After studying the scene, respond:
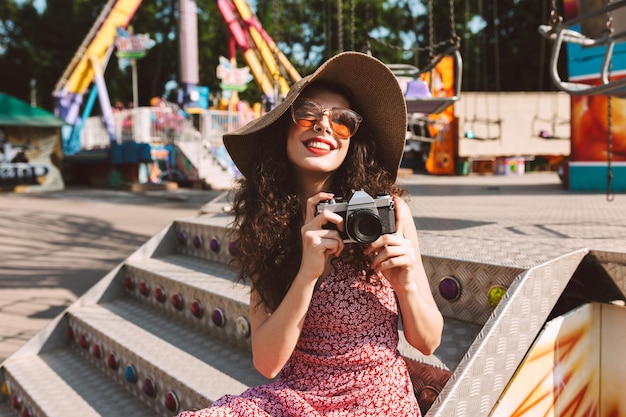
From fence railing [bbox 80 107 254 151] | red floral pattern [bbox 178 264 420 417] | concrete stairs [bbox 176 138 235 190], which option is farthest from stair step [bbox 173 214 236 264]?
fence railing [bbox 80 107 254 151]

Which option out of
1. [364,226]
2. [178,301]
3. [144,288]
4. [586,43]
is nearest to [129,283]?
[144,288]

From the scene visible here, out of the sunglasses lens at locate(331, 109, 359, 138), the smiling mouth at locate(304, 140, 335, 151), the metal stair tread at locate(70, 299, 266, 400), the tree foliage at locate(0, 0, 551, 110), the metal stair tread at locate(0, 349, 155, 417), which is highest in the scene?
the tree foliage at locate(0, 0, 551, 110)

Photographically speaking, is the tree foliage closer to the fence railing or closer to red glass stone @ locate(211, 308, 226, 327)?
the fence railing

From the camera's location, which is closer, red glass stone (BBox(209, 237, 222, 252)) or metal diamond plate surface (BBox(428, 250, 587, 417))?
metal diamond plate surface (BBox(428, 250, 587, 417))

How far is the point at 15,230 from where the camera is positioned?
339 inches

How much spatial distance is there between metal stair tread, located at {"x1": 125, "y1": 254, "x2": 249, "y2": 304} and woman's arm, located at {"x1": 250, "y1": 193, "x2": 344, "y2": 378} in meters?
1.12

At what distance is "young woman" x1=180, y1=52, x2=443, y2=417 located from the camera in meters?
1.37

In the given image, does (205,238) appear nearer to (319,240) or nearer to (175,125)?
(319,240)

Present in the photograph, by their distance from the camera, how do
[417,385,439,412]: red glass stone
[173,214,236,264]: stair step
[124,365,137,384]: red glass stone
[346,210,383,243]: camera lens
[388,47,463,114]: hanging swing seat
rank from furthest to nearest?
[388,47,463,114]: hanging swing seat < [173,214,236,264]: stair step < [124,365,137,384]: red glass stone < [417,385,439,412]: red glass stone < [346,210,383,243]: camera lens

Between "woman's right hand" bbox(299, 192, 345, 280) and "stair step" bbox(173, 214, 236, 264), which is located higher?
"woman's right hand" bbox(299, 192, 345, 280)

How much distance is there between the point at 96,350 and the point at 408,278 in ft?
7.30

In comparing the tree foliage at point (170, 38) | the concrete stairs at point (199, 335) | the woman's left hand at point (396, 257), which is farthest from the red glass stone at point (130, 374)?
the tree foliage at point (170, 38)

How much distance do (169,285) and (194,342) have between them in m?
0.53

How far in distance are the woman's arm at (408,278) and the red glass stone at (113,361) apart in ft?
6.09
